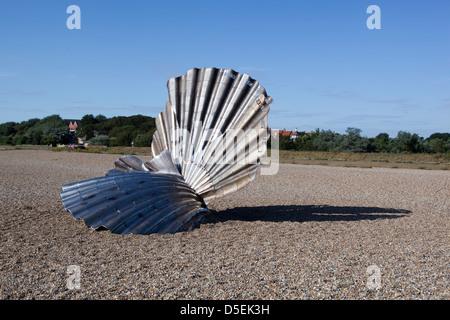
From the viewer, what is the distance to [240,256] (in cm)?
509

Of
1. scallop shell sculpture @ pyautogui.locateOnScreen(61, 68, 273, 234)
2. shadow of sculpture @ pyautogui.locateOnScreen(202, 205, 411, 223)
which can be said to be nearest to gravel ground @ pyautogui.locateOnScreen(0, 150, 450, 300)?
shadow of sculpture @ pyautogui.locateOnScreen(202, 205, 411, 223)

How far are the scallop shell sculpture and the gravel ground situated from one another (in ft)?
1.11

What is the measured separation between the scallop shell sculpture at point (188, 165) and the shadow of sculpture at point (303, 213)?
2.44 feet

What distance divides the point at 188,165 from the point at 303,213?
2.60 meters

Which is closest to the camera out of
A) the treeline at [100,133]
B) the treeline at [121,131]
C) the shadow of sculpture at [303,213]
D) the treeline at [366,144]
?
the shadow of sculpture at [303,213]

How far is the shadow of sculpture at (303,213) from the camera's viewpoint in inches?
313

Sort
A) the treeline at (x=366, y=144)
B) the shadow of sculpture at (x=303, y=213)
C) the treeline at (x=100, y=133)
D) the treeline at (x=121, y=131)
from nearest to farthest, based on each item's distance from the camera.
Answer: the shadow of sculpture at (x=303, y=213), the treeline at (x=366, y=144), the treeline at (x=121, y=131), the treeline at (x=100, y=133)

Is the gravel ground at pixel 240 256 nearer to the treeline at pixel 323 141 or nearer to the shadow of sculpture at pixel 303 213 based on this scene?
the shadow of sculpture at pixel 303 213

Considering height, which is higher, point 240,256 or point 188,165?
point 188,165

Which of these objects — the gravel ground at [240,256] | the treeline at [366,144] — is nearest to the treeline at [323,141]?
the treeline at [366,144]

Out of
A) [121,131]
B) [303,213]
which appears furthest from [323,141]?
[303,213]

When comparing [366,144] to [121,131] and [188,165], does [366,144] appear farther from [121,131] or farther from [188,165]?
[188,165]

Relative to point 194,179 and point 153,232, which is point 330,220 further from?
point 153,232
